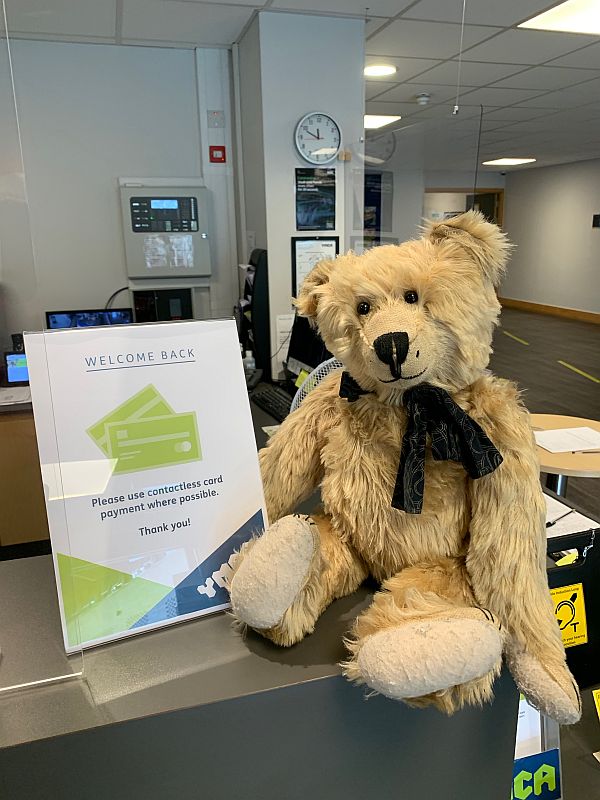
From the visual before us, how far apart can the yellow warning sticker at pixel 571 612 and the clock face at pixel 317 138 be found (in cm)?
242

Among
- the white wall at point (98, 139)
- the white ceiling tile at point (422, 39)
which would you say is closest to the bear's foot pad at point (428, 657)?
the white ceiling tile at point (422, 39)

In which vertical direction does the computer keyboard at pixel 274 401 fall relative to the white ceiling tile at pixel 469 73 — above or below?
below

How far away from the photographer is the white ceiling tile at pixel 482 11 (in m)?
2.66

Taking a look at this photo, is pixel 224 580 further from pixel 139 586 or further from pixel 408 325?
pixel 408 325

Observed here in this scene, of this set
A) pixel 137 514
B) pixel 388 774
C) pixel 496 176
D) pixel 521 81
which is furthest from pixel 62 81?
pixel 496 176

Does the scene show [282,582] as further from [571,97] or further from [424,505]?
[571,97]

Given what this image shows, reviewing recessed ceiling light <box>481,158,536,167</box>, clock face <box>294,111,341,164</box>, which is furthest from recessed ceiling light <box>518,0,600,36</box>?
recessed ceiling light <box>481,158,536,167</box>

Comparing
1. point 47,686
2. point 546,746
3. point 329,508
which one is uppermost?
point 329,508

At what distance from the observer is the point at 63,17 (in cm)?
278

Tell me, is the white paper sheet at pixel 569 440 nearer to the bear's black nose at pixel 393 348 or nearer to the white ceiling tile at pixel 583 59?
the bear's black nose at pixel 393 348

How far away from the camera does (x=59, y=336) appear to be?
0.65 meters

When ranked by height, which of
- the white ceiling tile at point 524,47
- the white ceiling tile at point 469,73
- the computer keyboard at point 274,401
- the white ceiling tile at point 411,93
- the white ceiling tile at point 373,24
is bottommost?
the computer keyboard at point 274,401

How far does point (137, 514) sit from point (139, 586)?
8 centimetres

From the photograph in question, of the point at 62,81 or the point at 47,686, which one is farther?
the point at 62,81
